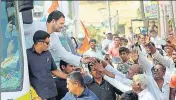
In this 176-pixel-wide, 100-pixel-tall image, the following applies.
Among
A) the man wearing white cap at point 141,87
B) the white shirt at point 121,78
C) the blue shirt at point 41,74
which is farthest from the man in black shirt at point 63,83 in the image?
the man wearing white cap at point 141,87

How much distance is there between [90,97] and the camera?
573cm

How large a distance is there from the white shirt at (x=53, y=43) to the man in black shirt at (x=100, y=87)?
1.59 feet

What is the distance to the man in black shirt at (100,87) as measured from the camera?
646 centimetres

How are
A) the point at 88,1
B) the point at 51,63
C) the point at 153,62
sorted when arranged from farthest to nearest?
1. the point at 88,1
2. the point at 153,62
3. the point at 51,63

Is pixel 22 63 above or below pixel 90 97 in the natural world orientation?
above

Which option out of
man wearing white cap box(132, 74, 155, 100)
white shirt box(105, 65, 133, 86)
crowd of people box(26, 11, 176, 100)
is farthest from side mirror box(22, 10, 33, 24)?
man wearing white cap box(132, 74, 155, 100)

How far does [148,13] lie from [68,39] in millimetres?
15956

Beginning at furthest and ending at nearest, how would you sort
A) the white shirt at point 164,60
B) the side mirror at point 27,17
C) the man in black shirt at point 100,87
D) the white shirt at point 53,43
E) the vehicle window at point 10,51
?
the white shirt at point 164,60 → the side mirror at point 27,17 → the white shirt at point 53,43 → the man in black shirt at point 100,87 → the vehicle window at point 10,51

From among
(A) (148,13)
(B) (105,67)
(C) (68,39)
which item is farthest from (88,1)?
(B) (105,67)

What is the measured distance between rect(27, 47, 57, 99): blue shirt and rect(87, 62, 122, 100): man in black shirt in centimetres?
52

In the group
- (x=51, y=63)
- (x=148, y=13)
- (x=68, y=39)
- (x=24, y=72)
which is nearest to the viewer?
(x=24, y=72)

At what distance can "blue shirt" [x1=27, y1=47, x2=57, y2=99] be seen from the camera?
6262 mm

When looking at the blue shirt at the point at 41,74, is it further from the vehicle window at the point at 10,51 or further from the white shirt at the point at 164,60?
the white shirt at the point at 164,60

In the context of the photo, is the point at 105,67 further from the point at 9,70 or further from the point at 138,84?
the point at 9,70
